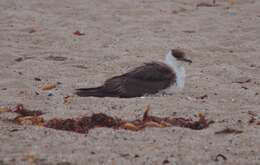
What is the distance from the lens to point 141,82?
276 inches

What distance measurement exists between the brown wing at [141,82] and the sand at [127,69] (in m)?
0.14

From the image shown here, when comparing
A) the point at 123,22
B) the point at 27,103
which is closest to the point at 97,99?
the point at 27,103

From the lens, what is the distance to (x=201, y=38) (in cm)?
982

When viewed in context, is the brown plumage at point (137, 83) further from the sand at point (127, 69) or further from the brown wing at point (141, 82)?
the sand at point (127, 69)

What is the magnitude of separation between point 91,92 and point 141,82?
474 millimetres

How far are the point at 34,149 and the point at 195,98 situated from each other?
2199 millimetres

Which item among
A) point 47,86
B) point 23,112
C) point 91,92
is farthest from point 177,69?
point 23,112

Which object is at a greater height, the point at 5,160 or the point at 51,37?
the point at 5,160

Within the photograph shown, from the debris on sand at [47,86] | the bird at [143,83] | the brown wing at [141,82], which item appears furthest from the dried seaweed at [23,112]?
the brown wing at [141,82]

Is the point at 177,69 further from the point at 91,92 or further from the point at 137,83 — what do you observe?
the point at 91,92

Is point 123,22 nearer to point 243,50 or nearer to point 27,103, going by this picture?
point 243,50

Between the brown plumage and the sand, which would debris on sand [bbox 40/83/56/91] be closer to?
the sand

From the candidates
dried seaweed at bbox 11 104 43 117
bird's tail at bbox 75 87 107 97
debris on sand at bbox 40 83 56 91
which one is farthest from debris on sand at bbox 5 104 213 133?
debris on sand at bbox 40 83 56 91

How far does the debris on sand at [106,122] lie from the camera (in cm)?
566
